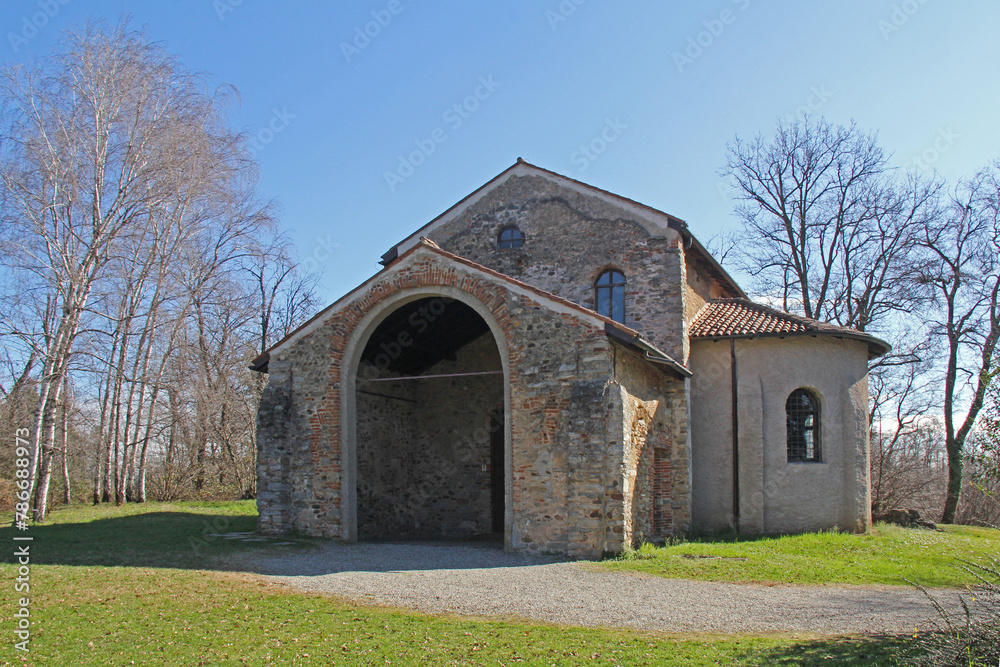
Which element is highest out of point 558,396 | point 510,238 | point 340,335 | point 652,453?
A: point 510,238

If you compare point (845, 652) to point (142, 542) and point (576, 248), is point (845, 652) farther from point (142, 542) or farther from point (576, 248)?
point (142, 542)

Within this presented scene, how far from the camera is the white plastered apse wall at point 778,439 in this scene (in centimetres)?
1466

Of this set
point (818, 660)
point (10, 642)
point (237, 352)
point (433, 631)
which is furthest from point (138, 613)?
point (237, 352)

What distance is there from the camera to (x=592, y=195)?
1602 centimetres

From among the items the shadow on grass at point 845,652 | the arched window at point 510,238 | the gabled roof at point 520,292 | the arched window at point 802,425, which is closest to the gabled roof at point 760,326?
the arched window at point 802,425

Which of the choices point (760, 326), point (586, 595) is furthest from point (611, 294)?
point (586, 595)

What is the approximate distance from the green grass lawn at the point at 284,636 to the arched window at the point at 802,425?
886 cm

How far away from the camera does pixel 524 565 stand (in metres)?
10.8

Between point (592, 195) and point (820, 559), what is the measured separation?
8956mm

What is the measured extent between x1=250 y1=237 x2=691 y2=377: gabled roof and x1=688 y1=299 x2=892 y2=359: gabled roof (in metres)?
1.57

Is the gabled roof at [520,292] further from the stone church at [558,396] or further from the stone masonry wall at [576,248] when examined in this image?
the stone masonry wall at [576,248]

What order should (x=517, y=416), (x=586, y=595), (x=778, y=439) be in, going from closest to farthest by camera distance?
(x=586, y=595) < (x=517, y=416) < (x=778, y=439)

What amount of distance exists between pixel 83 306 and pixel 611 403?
39.8ft

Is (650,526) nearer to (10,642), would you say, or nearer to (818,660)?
(818,660)
